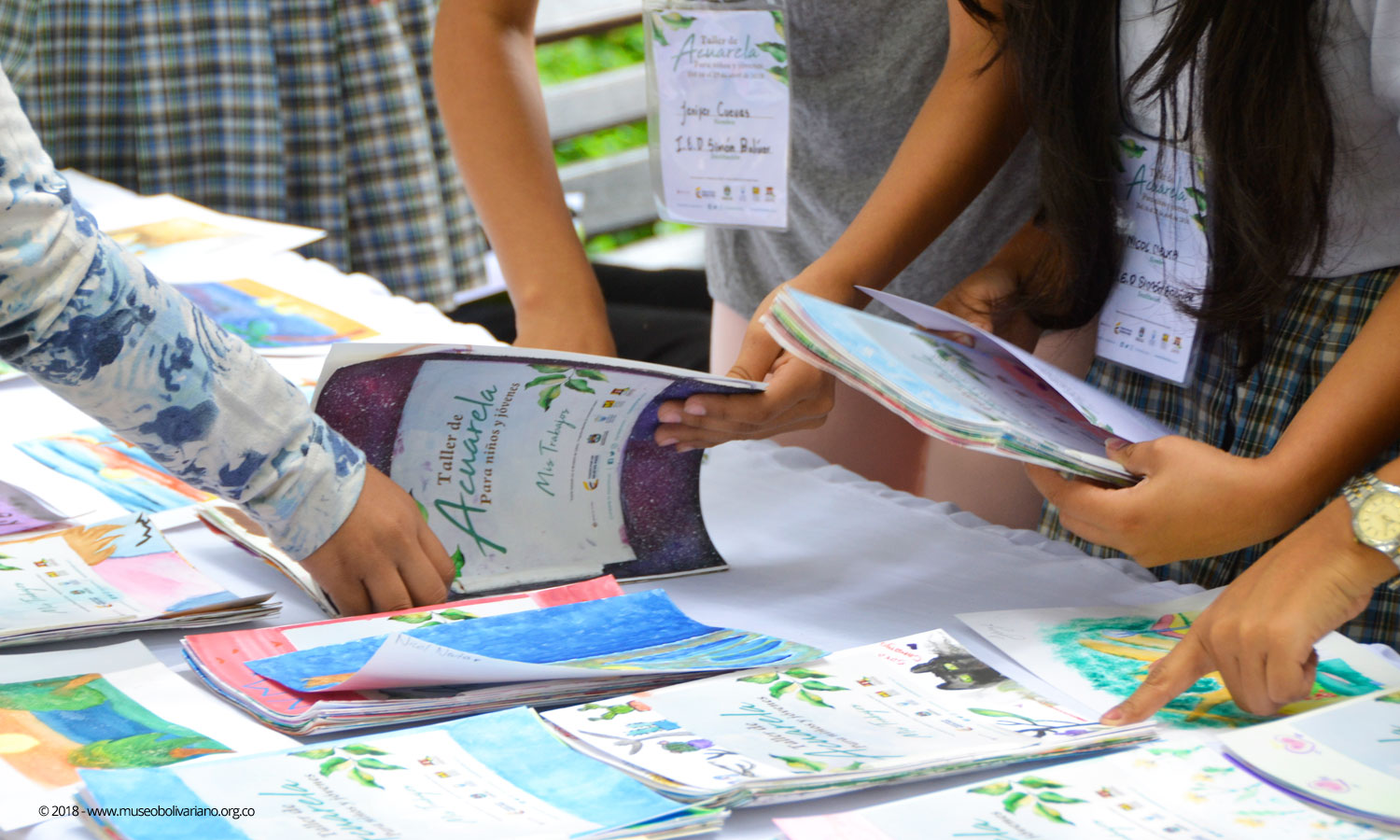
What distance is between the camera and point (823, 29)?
1.16 metres

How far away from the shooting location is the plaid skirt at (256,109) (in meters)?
2.34

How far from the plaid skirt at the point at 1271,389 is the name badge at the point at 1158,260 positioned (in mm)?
31

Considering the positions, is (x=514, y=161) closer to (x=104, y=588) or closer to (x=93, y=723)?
(x=104, y=588)

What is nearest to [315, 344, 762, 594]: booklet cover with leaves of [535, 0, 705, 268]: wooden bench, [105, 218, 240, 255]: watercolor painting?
[105, 218, 240, 255]: watercolor painting

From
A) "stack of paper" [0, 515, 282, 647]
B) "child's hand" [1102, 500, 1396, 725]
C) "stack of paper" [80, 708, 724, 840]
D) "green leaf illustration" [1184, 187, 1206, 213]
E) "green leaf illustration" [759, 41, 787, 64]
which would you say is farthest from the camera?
"green leaf illustration" [759, 41, 787, 64]

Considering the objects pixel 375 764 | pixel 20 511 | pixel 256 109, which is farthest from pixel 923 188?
pixel 256 109

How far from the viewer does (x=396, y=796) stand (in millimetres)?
562

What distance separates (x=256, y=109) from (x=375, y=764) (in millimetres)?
2076

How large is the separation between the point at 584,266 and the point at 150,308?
1.84ft

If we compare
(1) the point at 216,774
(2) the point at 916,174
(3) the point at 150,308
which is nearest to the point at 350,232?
(2) the point at 916,174

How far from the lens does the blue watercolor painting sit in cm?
69

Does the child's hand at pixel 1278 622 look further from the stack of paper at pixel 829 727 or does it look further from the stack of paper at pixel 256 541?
the stack of paper at pixel 256 541

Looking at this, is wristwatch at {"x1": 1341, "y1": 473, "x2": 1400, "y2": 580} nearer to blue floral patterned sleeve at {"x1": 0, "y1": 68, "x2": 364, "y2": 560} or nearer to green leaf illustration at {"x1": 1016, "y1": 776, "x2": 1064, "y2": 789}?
green leaf illustration at {"x1": 1016, "y1": 776, "x2": 1064, "y2": 789}

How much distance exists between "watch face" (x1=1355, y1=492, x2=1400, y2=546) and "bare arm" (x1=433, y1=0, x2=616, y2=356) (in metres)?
0.69
